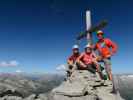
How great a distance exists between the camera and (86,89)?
19.9 metres

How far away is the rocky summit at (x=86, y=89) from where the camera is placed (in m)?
19.1

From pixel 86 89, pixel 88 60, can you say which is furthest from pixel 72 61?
pixel 86 89

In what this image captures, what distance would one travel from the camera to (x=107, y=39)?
2009 centimetres

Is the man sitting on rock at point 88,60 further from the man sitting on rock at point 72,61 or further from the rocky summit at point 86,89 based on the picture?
the man sitting on rock at point 72,61

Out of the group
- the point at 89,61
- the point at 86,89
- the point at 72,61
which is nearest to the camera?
the point at 86,89

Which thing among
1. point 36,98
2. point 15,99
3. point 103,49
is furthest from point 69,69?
point 15,99

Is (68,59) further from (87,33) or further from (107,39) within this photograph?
(107,39)

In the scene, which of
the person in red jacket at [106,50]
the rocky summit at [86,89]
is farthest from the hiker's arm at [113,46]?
the rocky summit at [86,89]

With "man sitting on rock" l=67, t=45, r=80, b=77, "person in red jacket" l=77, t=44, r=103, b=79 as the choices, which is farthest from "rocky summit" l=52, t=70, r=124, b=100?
"man sitting on rock" l=67, t=45, r=80, b=77

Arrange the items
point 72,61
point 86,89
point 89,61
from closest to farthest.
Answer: point 86,89
point 89,61
point 72,61

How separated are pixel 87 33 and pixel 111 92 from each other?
8.86 metres

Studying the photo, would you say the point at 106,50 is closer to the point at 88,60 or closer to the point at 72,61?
the point at 88,60

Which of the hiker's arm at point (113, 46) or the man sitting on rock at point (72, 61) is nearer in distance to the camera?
the hiker's arm at point (113, 46)

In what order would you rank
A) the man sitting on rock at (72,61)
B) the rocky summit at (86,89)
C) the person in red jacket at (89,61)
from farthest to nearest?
the man sitting on rock at (72,61) < the person in red jacket at (89,61) < the rocky summit at (86,89)
